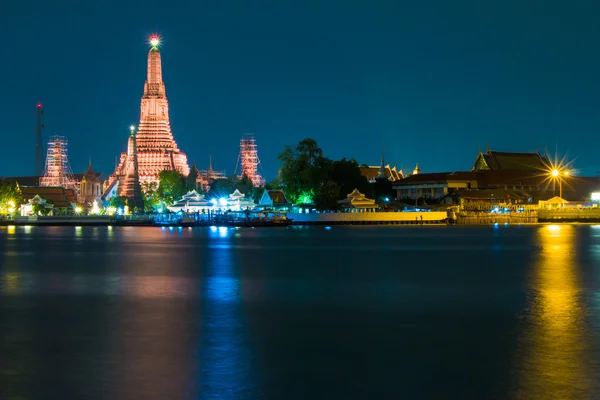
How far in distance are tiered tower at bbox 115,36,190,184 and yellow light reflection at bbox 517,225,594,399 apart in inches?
3078

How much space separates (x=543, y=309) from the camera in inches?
645

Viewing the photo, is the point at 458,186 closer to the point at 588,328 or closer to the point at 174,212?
the point at 174,212

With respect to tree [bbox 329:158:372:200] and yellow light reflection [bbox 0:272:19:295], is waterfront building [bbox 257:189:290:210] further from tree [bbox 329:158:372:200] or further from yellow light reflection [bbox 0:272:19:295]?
yellow light reflection [bbox 0:272:19:295]

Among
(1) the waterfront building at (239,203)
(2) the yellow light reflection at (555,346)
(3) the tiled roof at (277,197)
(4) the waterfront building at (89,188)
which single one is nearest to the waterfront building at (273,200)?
(3) the tiled roof at (277,197)

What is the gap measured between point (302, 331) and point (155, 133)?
87.4m

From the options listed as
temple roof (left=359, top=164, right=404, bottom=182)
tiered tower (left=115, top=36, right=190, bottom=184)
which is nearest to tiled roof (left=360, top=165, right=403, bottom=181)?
temple roof (left=359, top=164, right=404, bottom=182)

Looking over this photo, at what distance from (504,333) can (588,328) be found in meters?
1.55

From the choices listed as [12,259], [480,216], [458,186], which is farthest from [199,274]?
[458,186]

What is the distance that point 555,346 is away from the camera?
12.4m

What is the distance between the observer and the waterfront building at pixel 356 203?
66.2 meters

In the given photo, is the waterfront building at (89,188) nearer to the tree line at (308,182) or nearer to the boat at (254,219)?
the tree line at (308,182)

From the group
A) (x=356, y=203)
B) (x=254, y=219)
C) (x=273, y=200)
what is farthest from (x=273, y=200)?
(x=356, y=203)

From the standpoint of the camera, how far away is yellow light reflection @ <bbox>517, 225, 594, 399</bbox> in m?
9.98

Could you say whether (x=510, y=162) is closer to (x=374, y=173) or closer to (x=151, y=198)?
(x=374, y=173)
